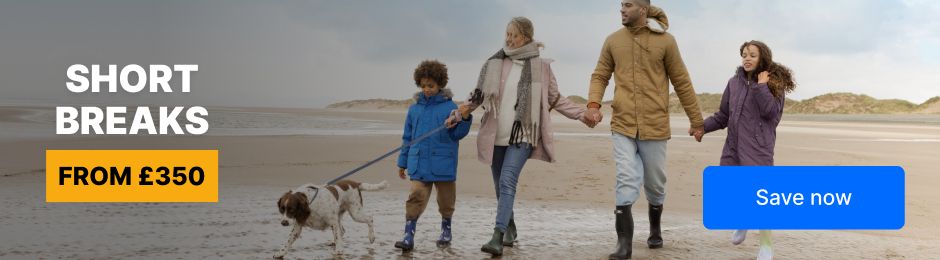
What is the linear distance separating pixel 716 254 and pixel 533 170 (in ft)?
21.4

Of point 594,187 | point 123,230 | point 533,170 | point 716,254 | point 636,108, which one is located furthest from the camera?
point 533,170

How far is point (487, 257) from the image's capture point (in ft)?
19.8

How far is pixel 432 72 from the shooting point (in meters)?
6.24

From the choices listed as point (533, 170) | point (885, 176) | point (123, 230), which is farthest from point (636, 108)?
point (533, 170)

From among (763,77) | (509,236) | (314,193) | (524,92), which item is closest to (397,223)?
(509,236)

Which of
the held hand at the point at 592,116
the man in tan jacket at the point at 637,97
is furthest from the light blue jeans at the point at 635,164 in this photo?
the held hand at the point at 592,116

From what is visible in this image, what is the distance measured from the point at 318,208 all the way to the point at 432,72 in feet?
4.38

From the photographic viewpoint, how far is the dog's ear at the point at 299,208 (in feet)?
18.7

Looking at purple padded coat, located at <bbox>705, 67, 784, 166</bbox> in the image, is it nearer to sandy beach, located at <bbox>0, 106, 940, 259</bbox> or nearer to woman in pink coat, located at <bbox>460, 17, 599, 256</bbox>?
sandy beach, located at <bbox>0, 106, 940, 259</bbox>

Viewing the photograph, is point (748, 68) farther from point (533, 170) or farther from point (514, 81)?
point (533, 170)

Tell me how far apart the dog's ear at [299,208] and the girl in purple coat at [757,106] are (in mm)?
3112

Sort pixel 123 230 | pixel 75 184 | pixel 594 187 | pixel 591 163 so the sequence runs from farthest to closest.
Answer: pixel 591 163 → pixel 594 187 → pixel 75 184 → pixel 123 230

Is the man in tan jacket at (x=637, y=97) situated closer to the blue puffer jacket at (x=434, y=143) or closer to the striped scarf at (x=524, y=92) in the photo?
the striped scarf at (x=524, y=92)

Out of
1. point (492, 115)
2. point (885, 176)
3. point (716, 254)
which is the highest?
point (492, 115)
